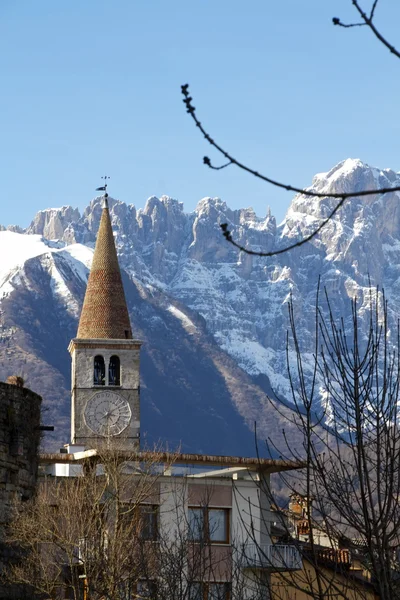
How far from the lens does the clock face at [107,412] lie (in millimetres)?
89125

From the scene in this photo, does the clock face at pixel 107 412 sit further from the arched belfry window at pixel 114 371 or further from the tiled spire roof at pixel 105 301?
the tiled spire roof at pixel 105 301

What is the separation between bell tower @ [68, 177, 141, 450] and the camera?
8919 cm

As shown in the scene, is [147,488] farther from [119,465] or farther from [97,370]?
[97,370]

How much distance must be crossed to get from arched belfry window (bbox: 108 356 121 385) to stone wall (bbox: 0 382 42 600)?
61.6 m

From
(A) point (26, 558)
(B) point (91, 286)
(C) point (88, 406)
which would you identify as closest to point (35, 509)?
(A) point (26, 558)

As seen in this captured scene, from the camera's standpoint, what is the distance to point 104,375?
92125mm

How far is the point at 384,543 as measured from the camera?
17.2 m

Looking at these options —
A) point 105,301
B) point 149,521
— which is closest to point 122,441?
point 105,301

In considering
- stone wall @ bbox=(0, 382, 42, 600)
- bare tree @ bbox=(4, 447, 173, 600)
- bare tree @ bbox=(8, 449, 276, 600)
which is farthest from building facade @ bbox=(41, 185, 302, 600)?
stone wall @ bbox=(0, 382, 42, 600)

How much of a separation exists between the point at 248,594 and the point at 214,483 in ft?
12.9

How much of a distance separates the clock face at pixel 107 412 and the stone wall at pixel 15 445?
58.7 m

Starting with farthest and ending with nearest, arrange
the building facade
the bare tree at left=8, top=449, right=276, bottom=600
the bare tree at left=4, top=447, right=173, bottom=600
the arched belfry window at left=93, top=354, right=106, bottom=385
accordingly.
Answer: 1. the arched belfry window at left=93, top=354, right=106, bottom=385
2. the building facade
3. the bare tree at left=8, top=449, right=276, bottom=600
4. the bare tree at left=4, top=447, right=173, bottom=600

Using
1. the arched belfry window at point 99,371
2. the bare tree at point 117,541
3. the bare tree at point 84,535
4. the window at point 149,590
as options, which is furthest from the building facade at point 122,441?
the window at point 149,590

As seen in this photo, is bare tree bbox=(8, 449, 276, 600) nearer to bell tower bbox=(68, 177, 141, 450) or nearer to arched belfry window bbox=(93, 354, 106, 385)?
bell tower bbox=(68, 177, 141, 450)
